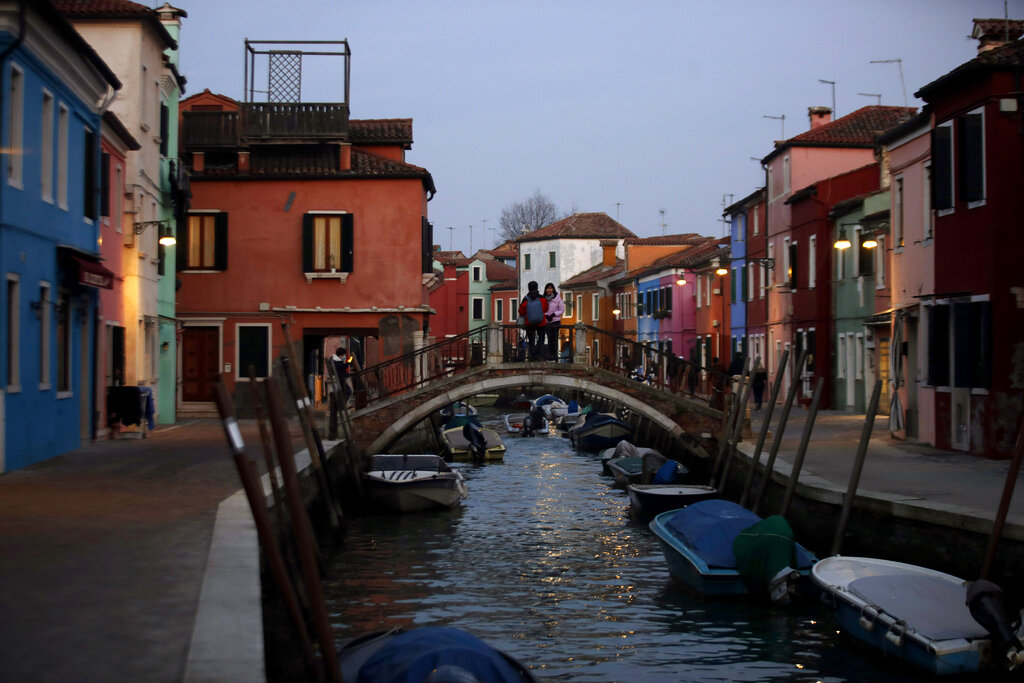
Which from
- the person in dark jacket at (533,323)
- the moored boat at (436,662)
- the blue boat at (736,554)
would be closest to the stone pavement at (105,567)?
the moored boat at (436,662)

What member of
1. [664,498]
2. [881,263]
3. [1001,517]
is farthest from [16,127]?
[881,263]

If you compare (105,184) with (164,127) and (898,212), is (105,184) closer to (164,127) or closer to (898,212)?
(164,127)

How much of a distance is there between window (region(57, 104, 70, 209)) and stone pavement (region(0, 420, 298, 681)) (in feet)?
11.1

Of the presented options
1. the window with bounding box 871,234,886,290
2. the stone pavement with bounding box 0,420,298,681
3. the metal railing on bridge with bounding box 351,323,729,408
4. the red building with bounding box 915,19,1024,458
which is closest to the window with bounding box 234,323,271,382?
the metal railing on bridge with bounding box 351,323,729,408

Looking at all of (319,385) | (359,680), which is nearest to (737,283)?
(319,385)

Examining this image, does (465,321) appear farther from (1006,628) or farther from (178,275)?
(1006,628)

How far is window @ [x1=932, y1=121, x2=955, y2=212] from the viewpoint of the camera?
17312mm

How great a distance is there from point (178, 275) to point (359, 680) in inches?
856

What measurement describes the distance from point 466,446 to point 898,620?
64.0 ft

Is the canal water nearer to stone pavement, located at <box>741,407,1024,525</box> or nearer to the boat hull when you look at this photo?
the boat hull

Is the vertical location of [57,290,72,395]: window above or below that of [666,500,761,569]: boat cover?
above

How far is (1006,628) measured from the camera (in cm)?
841

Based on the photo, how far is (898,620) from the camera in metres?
9.07

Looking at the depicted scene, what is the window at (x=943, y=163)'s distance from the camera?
17.3 metres
